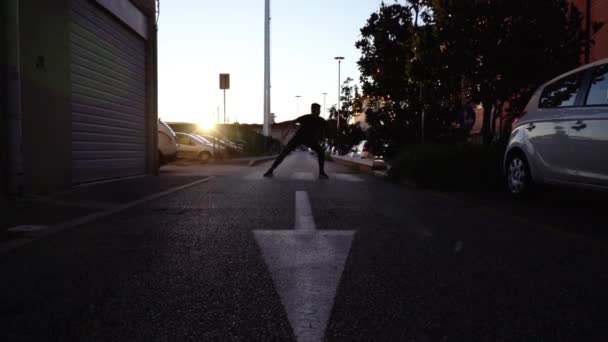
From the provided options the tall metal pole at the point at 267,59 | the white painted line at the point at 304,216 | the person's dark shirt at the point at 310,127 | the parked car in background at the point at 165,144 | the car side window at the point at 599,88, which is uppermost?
the tall metal pole at the point at 267,59

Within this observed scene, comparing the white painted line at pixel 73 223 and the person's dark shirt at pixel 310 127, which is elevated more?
the person's dark shirt at pixel 310 127

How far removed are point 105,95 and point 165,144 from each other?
19.3 feet

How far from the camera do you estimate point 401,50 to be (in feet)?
60.1

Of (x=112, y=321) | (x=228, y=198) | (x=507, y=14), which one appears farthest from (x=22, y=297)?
(x=507, y=14)

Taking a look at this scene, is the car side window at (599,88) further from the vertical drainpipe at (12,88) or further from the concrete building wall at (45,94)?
the concrete building wall at (45,94)

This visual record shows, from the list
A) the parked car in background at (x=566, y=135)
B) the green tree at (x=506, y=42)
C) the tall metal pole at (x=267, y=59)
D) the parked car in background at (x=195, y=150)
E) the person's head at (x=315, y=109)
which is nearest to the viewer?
the parked car in background at (x=566, y=135)

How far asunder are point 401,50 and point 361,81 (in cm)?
191

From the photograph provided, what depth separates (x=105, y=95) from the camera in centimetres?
1128

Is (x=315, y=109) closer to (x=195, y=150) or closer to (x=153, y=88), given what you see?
(x=153, y=88)

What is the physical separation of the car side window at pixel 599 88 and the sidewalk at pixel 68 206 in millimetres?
5656

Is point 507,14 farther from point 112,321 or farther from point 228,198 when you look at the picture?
point 112,321

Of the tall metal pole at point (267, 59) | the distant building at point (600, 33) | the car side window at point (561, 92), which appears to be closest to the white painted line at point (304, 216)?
the car side window at point (561, 92)

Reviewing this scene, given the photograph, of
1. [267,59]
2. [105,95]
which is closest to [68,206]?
[105,95]

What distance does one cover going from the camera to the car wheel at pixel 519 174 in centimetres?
769
